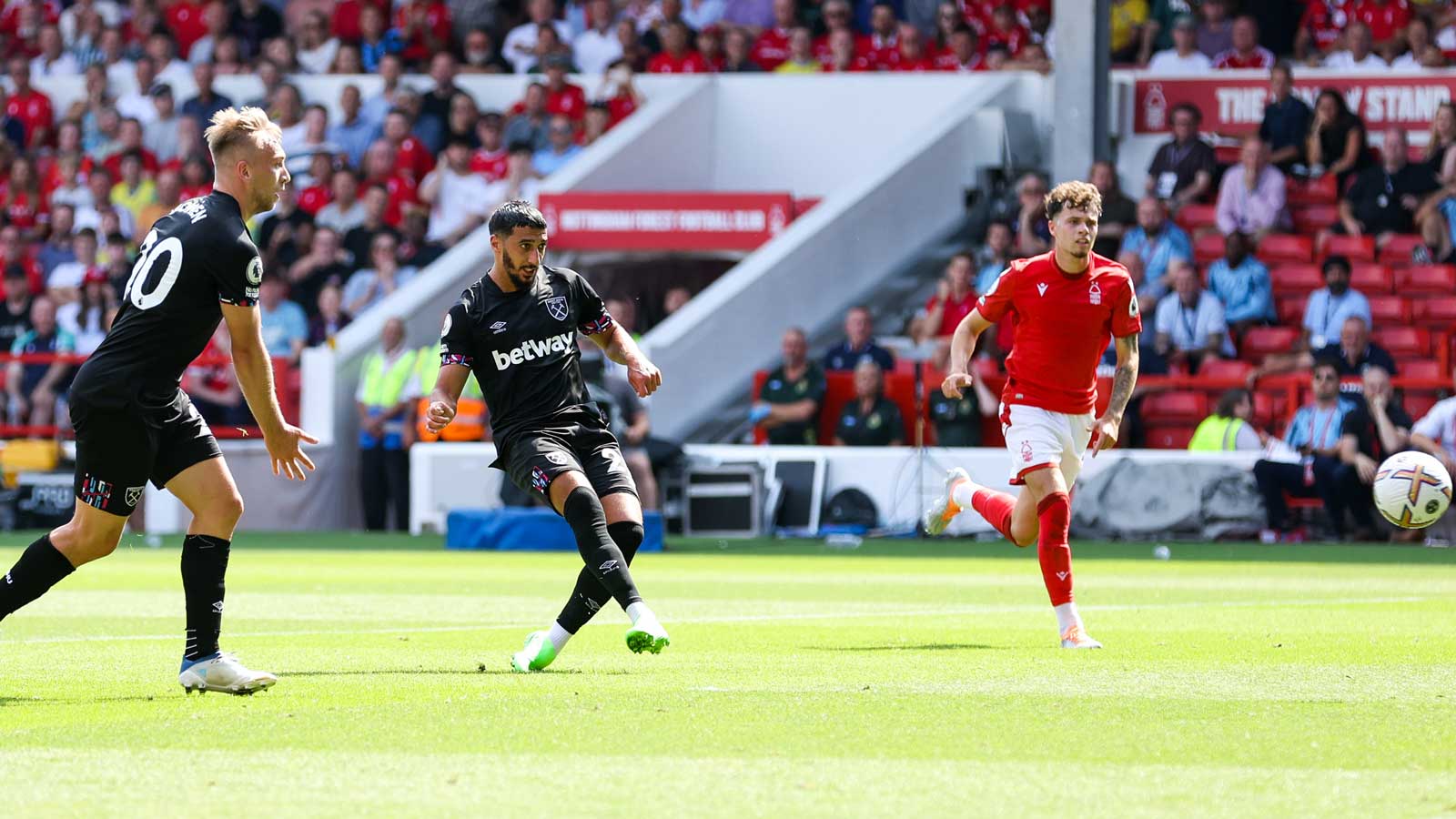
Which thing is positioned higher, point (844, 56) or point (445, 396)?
point (445, 396)

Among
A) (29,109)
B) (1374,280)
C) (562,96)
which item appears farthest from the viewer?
(29,109)

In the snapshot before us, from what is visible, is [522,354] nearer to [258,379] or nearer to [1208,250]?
[258,379]

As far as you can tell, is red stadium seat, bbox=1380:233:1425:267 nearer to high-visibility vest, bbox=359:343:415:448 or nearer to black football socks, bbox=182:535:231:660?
high-visibility vest, bbox=359:343:415:448

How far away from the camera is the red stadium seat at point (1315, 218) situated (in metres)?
24.2

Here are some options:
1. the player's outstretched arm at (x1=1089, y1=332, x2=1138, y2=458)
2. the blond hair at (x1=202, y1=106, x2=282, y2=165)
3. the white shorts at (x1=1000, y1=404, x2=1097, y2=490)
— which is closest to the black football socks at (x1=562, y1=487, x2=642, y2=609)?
the blond hair at (x1=202, y1=106, x2=282, y2=165)

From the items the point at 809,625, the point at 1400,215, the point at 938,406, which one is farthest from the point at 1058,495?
the point at 1400,215

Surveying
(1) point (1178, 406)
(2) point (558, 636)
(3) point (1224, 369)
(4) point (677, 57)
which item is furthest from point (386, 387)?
(2) point (558, 636)

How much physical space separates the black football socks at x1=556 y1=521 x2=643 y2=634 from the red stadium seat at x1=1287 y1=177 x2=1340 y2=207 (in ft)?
55.3

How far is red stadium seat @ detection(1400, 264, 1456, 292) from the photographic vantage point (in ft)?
74.5

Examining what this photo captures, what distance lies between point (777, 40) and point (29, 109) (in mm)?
10648

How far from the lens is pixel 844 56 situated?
91.4ft

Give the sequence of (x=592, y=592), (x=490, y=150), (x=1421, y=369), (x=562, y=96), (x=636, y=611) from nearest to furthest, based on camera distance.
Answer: (x=636, y=611) < (x=592, y=592) < (x=1421, y=369) < (x=490, y=150) < (x=562, y=96)

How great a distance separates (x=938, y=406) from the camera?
73.3 feet

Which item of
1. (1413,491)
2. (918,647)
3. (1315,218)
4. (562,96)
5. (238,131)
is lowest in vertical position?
(1315,218)
